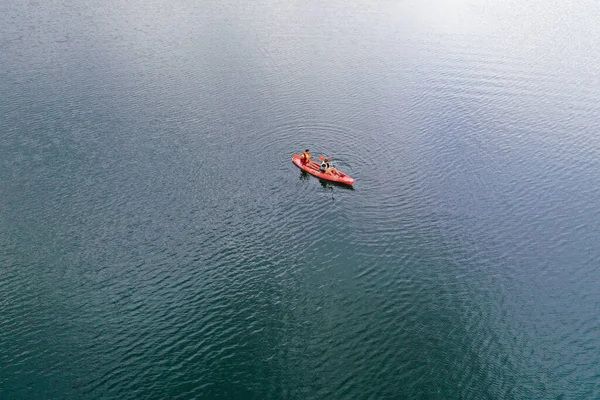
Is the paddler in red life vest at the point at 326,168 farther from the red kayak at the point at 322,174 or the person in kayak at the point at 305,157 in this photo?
the person in kayak at the point at 305,157

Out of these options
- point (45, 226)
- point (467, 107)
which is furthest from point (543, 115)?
point (45, 226)

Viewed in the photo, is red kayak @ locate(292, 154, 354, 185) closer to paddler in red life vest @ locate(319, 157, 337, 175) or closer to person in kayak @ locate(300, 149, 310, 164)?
paddler in red life vest @ locate(319, 157, 337, 175)

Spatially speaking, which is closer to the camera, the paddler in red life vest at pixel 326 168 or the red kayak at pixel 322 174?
the red kayak at pixel 322 174

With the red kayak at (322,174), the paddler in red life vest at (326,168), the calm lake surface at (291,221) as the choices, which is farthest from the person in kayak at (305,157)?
the calm lake surface at (291,221)

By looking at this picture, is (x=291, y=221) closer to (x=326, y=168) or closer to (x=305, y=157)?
(x=326, y=168)

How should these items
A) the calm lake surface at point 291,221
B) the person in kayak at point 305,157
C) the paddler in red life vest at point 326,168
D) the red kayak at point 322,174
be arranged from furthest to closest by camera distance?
the person in kayak at point 305,157 < the paddler in red life vest at point 326,168 < the red kayak at point 322,174 < the calm lake surface at point 291,221

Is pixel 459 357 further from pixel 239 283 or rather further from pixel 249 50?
pixel 249 50
